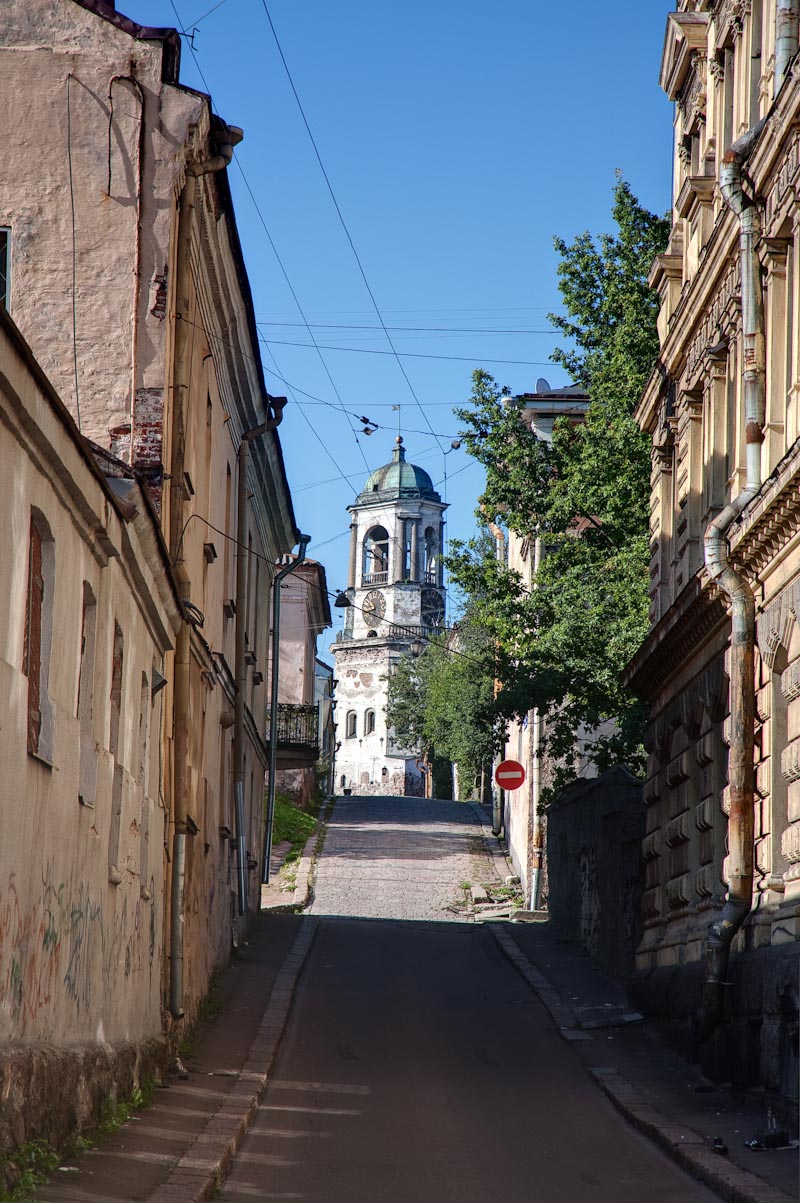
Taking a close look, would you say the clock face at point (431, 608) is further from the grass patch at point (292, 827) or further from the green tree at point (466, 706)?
the grass patch at point (292, 827)

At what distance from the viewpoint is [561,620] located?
2478 cm

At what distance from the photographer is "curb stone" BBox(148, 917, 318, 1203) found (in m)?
8.36

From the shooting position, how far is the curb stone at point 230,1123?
27.4 feet

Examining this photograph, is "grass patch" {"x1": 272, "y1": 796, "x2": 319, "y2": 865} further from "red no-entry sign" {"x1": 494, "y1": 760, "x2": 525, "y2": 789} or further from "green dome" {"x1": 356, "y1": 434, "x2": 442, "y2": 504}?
"green dome" {"x1": 356, "y1": 434, "x2": 442, "y2": 504}

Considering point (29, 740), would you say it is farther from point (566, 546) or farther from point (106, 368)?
point (566, 546)

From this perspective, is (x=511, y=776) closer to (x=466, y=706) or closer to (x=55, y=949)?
(x=466, y=706)

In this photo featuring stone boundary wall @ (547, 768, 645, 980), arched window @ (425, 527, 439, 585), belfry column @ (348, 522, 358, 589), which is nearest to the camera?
stone boundary wall @ (547, 768, 645, 980)

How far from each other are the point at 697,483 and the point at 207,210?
6242mm

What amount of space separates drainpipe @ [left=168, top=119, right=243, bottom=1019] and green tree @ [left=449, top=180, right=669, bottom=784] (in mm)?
10555

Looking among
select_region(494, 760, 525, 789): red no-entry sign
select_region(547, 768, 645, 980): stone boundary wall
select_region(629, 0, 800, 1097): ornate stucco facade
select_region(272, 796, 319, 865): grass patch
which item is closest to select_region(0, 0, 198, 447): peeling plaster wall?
select_region(629, 0, 800, 1097): ornate stucco facade

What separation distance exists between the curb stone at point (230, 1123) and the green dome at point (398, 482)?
3235 inches

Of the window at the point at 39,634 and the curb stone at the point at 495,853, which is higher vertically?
the window at the point at 39,634

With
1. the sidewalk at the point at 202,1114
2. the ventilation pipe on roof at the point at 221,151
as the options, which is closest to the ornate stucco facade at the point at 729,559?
the sidewalk at the point at 202,1114

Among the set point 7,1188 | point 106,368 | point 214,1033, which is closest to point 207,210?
point 106,368
